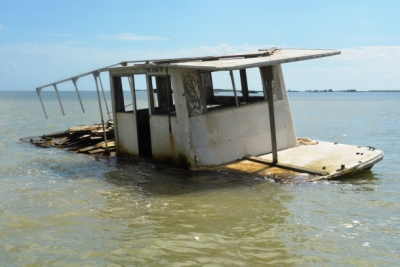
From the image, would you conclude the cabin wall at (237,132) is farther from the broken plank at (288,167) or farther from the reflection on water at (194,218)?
the reflection on water at (194,218)

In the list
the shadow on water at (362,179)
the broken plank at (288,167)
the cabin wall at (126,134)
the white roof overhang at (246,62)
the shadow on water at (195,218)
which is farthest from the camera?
the cabin wall at (126,134)

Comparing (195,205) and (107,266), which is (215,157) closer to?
(195,205)

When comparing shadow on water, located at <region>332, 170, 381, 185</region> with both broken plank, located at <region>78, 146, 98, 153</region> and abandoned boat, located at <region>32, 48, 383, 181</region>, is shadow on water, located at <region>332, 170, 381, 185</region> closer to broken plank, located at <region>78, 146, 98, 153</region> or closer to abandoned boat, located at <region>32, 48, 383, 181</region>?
abandoned boat, located at <region>32, 48, 383, 181</region>

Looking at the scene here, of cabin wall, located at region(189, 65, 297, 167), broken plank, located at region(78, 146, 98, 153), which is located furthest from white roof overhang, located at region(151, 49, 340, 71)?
broken plank, located at region(78, 146, 98, 153)

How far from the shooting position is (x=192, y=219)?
8539mm

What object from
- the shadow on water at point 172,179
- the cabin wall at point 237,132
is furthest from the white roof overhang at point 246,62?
the shadow on water at point 172,179

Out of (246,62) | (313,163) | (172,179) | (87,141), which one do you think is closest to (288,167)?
(313,163)

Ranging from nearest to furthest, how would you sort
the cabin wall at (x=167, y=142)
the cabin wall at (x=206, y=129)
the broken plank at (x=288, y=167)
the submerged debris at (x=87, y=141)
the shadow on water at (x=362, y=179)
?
the broken plank at (x=288, y=167), the shadow on water at (x=362, y=179), the cabin wall at (x=206, y=129), the cabin wall at (x=167, y=142), the submerged debris at (x=87, y=141)

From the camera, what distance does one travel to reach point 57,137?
A: 19.8 meters

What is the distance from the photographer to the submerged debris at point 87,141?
53.3 feet

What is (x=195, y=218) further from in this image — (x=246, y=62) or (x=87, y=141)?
(x=87, y=141)

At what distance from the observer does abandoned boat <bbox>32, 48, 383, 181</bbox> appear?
11281mm

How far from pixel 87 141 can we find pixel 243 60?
27.3 feet

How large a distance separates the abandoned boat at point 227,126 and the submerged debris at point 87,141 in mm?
2041
